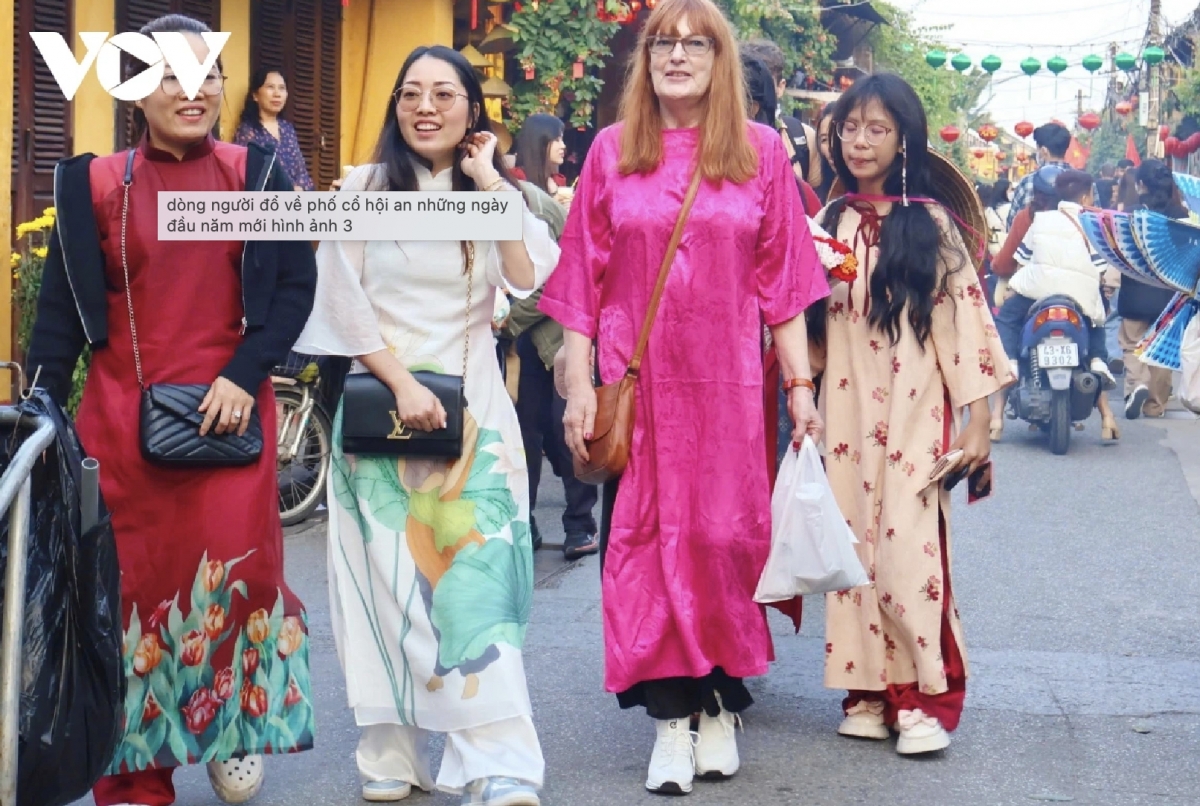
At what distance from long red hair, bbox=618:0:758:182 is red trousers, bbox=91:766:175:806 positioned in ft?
5.94

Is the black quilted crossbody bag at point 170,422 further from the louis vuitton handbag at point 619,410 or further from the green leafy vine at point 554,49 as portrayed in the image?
the green leafy vine at point 554,49

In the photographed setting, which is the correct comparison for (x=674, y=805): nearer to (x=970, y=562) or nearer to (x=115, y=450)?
(x=115, y=450)

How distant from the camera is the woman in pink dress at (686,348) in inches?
173

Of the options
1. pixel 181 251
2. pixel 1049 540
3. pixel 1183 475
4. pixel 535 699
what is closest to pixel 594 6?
pixel 1183 475

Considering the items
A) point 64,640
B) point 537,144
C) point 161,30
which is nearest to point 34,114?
point 537,144

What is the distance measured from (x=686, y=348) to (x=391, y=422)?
754 mm

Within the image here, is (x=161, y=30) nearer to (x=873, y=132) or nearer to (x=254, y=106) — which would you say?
(x=873, y=132)

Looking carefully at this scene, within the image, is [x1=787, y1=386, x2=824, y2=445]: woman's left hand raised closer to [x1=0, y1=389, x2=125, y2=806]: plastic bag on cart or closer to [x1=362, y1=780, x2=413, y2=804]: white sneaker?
[x1=362, y1=780, x2=413, y2=804]: white sneaker

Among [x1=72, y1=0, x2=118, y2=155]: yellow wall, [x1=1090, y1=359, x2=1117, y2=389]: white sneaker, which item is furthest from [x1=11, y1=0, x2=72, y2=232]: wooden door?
[x1=1090, y1=359, x2=1117, y2=389]: white sneaker

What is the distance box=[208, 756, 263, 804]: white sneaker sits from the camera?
4238 mm

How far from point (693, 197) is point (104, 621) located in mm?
1731

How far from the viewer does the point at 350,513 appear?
433 centimetres

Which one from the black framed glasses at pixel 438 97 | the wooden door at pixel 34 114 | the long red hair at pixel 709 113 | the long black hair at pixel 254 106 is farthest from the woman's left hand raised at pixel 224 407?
the long black hair at pixel 254 106
